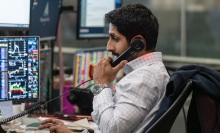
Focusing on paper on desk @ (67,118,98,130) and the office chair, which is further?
paper on desk @ (67,118,98,130)

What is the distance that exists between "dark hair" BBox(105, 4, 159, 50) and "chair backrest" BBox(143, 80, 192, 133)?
383mm

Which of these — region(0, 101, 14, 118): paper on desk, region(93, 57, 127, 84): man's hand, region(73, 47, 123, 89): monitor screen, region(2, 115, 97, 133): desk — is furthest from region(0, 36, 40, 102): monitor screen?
region(73, 47, 123, 89): monitor screen

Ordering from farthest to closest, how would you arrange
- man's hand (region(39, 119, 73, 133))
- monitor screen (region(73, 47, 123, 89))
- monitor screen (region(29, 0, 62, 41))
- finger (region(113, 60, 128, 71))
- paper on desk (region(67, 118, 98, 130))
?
monitor screen (region(73, 47, 123, 89)), monitor screen (region(29, 0, 62, 41)), paper on desk (region(67, 118, 98, 130)), man's hand (region(39, 119, 73, 133)), finger (region(113, 60, 128, 71))

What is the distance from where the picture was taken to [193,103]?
196 cm

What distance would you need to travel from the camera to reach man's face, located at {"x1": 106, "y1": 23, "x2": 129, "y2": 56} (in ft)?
7.39

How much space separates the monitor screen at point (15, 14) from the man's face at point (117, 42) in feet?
2.38

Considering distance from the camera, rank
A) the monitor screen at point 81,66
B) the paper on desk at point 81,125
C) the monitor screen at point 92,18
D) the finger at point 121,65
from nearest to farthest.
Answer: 1. the finger at point 121,65
2. the paper on desk at point 81,125
3. the monitor screen at point 81,66
4. the monitor screen at point 92,18

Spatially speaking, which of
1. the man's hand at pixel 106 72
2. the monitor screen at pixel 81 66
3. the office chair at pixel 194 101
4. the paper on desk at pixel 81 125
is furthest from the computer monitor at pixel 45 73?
the office chair at pixel 194 101

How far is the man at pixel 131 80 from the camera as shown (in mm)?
2061

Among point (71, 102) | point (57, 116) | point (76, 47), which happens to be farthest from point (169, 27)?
point (57, 116)

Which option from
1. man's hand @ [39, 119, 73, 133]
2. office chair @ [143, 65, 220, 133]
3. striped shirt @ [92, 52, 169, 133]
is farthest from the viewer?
man's hand @ [39, 119, 73, 133]

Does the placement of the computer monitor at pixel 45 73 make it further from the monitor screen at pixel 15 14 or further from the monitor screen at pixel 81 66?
the monitor screen at pixel 15 14

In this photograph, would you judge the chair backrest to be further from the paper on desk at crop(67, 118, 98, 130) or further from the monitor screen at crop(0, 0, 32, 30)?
the monitor screen at crop(0, 0, 32, 30)

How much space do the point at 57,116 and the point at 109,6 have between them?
140 centimetres
